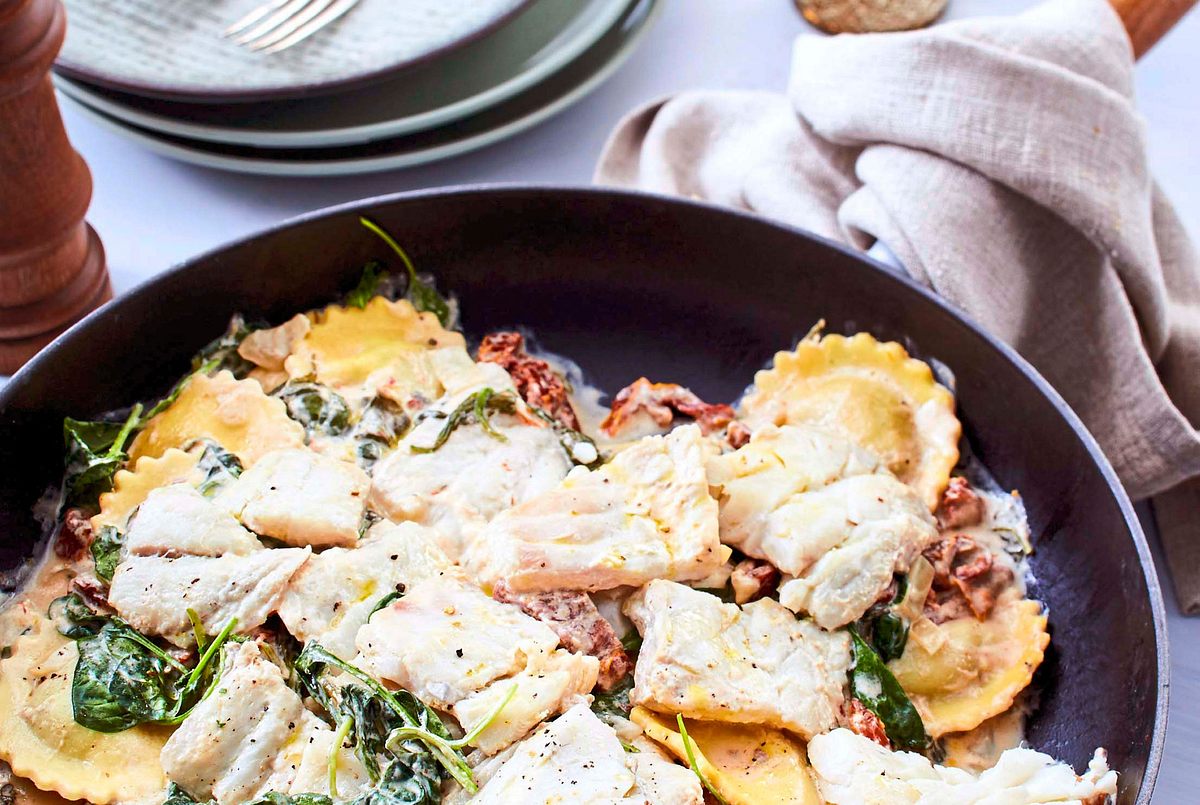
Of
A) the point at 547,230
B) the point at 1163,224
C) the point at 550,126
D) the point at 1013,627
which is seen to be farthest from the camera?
the point at 550,126

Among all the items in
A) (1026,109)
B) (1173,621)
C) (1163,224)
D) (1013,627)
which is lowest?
(1173,621)

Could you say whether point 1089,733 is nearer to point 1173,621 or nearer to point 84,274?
point 1173,621

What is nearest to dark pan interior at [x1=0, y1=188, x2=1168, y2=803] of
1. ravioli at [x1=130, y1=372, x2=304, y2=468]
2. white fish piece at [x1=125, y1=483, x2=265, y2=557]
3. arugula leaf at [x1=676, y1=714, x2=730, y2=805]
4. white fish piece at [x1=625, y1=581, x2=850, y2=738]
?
ravioli at [x1=130, y1=372, x2=304, y2=468]

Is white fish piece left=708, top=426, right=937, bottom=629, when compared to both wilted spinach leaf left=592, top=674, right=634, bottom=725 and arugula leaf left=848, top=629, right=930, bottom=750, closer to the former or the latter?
arugula leaf left=848, top=629, right=930, bottom=750

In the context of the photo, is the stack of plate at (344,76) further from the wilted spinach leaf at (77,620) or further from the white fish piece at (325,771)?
the white fish piece at (325,771)

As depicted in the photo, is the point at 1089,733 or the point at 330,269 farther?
the point at 330,269

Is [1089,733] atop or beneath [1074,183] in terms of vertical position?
beneath

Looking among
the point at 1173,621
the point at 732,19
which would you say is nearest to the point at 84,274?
the point at 732,19

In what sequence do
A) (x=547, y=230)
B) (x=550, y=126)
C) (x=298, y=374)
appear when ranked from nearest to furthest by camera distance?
1. (x=298, y=374)
2. (x=547, y=230)
3. (x=550, y=126)

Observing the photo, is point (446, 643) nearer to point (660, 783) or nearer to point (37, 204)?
point (660, 783)
